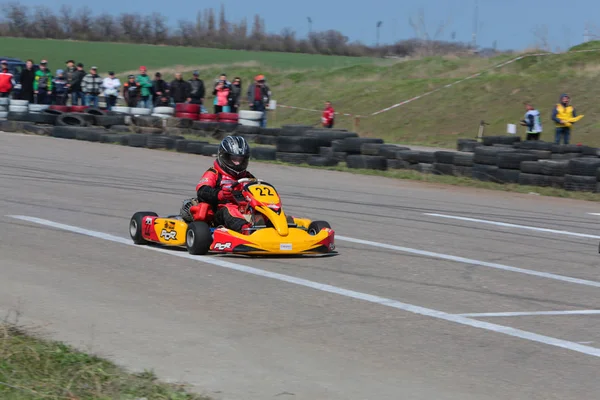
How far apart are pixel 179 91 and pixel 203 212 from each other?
17.8 meters

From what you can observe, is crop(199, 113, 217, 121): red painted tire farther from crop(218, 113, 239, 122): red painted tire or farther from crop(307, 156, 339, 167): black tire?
crop(307, 156, 339, 167): black tire

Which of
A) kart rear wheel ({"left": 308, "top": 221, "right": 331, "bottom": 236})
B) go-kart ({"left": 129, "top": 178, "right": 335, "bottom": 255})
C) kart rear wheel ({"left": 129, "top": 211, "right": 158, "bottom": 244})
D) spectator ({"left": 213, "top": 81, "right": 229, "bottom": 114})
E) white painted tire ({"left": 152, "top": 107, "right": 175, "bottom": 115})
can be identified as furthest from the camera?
spectator ({"left": 213, "top": 81, "right": 229, "bottom": 114})

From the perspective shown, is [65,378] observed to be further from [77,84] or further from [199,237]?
[77,84]

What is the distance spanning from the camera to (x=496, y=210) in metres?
12.6

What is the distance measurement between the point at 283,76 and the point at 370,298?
43238mm

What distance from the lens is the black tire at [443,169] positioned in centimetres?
1669

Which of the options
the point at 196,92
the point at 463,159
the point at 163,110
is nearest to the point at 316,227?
the point at 463,159

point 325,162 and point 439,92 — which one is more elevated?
point 439,92

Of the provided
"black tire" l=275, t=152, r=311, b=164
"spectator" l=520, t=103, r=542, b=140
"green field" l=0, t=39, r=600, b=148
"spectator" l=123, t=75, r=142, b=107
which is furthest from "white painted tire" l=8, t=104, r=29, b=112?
"green field" l=0, t=39, r=600, b=148

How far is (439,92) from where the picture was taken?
36781 mm

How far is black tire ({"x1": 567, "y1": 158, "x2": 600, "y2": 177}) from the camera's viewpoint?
1491 centimetres

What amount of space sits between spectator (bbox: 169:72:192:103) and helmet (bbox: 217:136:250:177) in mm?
17416

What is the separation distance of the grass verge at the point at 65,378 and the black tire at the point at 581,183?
11522 mm

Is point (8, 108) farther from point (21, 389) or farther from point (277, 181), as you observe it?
point (21, 389)
